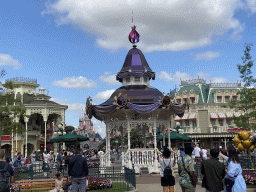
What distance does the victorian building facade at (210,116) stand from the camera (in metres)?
50.5

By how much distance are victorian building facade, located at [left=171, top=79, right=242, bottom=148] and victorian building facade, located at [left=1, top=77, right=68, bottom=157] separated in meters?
20.9

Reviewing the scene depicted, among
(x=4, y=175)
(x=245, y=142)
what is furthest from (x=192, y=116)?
(x=4, y=175)

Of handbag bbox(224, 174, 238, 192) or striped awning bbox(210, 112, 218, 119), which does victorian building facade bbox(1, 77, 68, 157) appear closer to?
striped awning bbox(210, 112, 218, 119)

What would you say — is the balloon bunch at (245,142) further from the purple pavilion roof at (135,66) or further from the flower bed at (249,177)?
the purple pavilion roof at (135,66)

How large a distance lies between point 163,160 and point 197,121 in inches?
1759

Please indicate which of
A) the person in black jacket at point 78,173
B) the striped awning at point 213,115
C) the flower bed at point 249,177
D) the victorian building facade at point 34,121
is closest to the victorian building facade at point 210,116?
the striped awning at point 213,115

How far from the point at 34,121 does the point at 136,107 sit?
29671 millimetres

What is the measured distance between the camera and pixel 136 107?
18594mm

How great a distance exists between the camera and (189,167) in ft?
24.0

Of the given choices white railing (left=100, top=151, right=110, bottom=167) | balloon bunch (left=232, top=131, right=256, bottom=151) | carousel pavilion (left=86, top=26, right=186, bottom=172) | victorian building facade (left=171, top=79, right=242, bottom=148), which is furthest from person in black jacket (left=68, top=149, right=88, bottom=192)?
victorian building facade (left=171, top=79, right=242, bottom=148)

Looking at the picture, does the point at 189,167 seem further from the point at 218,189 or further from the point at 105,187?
the point at 105,187

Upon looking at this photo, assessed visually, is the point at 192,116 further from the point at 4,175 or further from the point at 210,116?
the point at 4,175

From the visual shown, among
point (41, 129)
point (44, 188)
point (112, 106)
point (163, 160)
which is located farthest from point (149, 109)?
point (41, 129)

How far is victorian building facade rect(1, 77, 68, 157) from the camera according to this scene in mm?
39438
